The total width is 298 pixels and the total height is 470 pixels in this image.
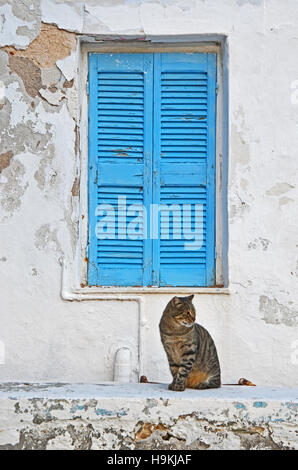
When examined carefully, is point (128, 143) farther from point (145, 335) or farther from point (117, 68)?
point (145, 335)

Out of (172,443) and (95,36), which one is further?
(95,36)

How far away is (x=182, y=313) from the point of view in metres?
3.46

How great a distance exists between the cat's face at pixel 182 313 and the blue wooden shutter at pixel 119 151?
5.07 ft

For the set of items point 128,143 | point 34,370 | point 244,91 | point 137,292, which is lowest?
point 34,370

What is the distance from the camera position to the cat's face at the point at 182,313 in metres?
3.46

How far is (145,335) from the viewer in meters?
4.86

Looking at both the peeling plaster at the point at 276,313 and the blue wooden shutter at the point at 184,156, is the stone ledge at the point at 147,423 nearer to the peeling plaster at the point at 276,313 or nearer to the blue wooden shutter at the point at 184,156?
the peeling plaster at the point at 276,313

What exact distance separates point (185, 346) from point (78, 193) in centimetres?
186

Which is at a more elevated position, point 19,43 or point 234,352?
point 19,43

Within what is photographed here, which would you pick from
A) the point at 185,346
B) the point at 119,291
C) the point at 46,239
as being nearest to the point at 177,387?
the point at 185,346

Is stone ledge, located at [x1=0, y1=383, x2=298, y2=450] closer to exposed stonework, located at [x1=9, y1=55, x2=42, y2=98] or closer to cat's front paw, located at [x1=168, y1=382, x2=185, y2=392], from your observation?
cat's front paw, located at [x1=168, y1=382, x2=185, y2=392]

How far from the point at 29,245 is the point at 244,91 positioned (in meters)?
1.95

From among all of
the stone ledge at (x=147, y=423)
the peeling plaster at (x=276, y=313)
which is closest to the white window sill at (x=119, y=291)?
the peeling plaster at (x=276, y=313)

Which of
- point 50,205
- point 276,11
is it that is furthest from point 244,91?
point 50,205
